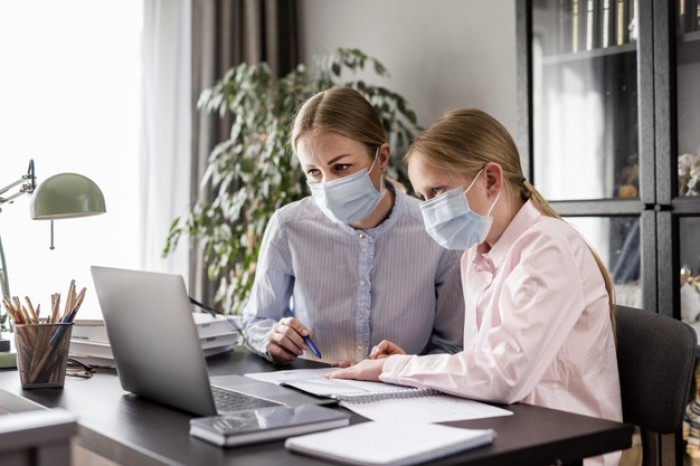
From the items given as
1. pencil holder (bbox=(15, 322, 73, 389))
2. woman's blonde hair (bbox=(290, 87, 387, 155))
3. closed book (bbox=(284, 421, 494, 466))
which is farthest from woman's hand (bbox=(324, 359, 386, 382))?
woman's blonde hair (bbox=(290, 87, 387, 155))

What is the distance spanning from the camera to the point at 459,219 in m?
1.51

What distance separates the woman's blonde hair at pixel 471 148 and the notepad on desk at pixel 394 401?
0.41 m

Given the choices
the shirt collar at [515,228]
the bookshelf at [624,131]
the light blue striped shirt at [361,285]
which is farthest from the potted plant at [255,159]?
the shirt collar at [515,228]

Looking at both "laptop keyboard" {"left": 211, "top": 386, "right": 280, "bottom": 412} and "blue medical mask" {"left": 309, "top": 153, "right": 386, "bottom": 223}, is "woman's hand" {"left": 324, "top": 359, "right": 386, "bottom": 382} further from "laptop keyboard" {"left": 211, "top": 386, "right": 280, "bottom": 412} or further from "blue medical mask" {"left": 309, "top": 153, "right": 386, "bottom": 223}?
"blue medical mask" {"left": 309, "top": 153, "right": 386, "bottom": 223}

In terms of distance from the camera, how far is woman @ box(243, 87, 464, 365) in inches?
Result: 70.6

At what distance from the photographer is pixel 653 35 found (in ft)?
7.33

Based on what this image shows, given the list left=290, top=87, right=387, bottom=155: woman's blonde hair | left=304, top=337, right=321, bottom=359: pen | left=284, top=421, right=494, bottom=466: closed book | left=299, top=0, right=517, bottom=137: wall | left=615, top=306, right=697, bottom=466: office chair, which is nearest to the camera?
left=284, top=421, right=494, bottom=466: closed book

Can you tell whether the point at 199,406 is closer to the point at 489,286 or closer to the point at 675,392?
the point at 489,286

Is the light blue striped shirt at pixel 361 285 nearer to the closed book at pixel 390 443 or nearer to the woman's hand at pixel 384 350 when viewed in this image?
the woman's hand at pixel 384 350

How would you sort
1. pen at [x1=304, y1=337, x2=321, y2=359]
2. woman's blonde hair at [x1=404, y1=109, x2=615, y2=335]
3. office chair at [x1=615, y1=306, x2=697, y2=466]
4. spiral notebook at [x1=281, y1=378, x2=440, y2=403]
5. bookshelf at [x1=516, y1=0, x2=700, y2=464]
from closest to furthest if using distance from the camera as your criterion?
spiral notebook at [x1=281, y1=378, x2=440, y2=403] < office chair at [x1=615, y1=306, x2=697, y2=466] < woman's blonde hair at [x1=404, y1=109, x2=615, y2=335] < pen at [x1=304, y1=337, x2=321, y2=359] < bookshelf at [x1=516, y1=0, x2=700, y2=464]

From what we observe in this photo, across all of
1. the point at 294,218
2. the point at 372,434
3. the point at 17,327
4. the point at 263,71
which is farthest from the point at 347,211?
the point at 263,71

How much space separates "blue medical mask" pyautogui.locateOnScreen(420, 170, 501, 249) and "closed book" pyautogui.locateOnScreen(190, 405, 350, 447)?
51cm

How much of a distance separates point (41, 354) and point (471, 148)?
798 mm

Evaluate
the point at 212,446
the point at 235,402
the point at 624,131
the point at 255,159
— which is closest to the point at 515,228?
the point at 235,402
